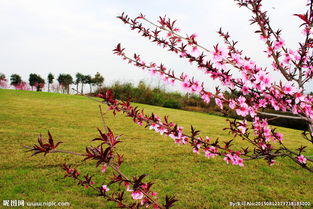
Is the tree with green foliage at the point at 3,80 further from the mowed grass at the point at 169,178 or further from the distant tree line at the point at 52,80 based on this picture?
the mowed grass at the point at 169,178

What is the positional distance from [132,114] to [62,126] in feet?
27.2

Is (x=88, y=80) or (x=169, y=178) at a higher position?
(x=88, y=80)

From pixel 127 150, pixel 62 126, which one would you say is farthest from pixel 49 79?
pixel 127 150

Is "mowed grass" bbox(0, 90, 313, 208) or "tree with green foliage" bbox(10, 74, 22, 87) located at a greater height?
"tree with green foliage" bbox(10, 74, 22, 87)

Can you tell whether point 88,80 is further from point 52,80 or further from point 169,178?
point 169,178

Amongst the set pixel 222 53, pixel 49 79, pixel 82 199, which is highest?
pixel 49 79

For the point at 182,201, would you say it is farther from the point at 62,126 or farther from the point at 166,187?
the point at 62,126

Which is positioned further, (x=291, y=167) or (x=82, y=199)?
(x=291, y=167)

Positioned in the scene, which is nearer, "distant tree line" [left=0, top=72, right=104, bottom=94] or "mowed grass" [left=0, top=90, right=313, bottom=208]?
"mowed grass" [left=0, top=90, right=313, bottom=208]

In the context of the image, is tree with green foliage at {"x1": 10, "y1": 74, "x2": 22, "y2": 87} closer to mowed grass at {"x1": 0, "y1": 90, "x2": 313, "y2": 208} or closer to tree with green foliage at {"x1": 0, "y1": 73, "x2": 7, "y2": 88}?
tree with green foliage at {"x1": 0, "y1": 73, "x2": 7, "y2": 88}

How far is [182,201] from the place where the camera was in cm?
346

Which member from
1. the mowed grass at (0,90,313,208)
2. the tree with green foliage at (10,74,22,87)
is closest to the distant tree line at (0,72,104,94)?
the tree with green foliage at (10,74,22,87)

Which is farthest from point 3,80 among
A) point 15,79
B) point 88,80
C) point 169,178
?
point 169,178

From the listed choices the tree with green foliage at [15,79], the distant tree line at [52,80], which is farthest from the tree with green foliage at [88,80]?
the tree with green foliage at [15,79]
